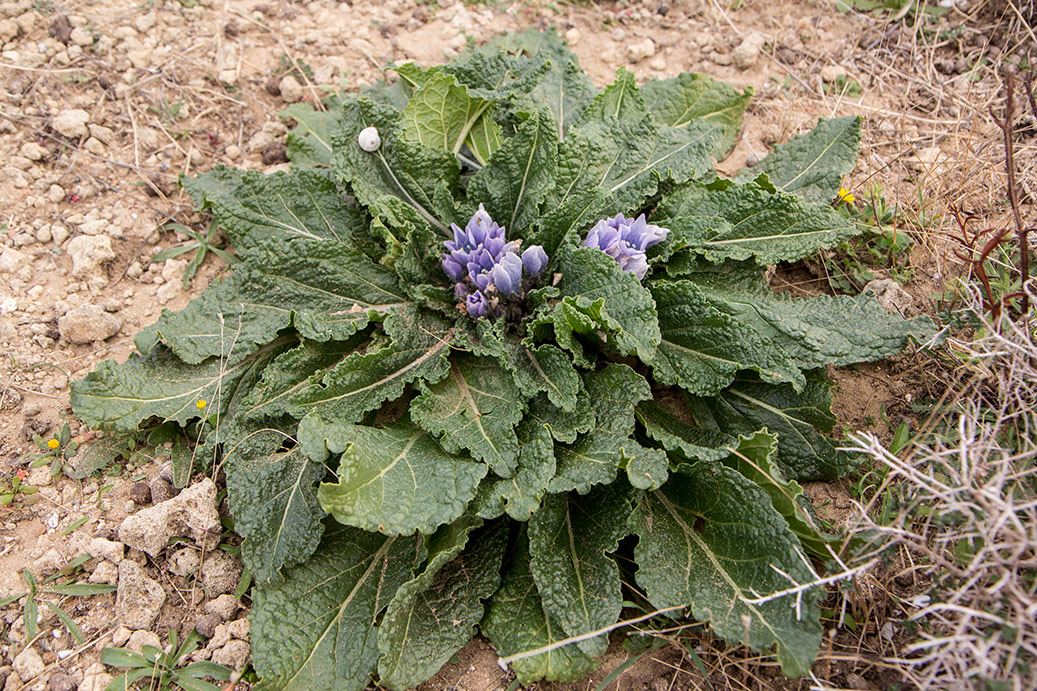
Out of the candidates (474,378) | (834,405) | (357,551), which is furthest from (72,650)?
(834,405)

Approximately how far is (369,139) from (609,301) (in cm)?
142

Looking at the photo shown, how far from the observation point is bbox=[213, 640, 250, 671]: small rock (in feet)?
8.50

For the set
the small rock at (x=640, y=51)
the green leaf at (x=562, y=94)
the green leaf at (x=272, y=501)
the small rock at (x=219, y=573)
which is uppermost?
the green leaf at (x=562, y=94)

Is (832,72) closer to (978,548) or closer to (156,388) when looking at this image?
(978,548)

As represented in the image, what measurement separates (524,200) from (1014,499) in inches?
87.4

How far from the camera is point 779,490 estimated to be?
2602 millimetres

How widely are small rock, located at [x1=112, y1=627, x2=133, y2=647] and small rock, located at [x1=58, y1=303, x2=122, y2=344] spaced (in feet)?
4.73

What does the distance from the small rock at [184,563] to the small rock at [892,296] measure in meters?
3.15

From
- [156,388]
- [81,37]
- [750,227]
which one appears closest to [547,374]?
[750,227]

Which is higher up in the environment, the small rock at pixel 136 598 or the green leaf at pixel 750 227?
the green leaf at pixel 750 227

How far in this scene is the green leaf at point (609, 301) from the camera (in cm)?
259

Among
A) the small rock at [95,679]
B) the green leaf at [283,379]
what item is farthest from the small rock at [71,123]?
the small rock at [95,679]

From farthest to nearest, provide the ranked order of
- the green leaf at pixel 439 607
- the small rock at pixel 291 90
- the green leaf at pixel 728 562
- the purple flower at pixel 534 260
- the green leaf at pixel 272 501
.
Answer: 1. the small rock at pixel 291 90
2. the purple flower at pixel 534 260
3. the green leaf at pixel 272 501
4. the green leaf at pixel 439 607
5. the green leaf at pixel 728 562

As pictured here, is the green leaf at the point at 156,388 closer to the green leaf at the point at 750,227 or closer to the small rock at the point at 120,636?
the small rock at the point at 120,636
